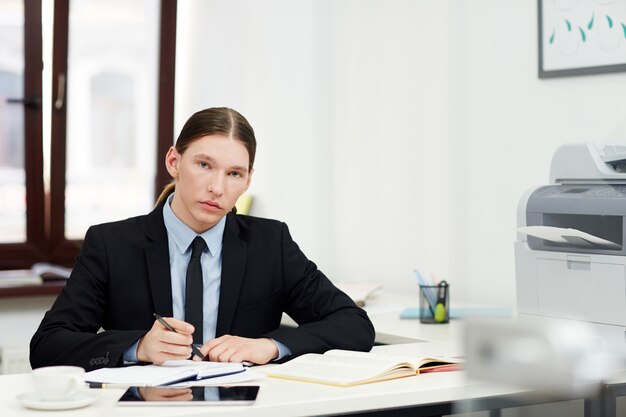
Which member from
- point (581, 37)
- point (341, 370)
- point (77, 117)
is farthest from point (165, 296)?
point (77, 117)

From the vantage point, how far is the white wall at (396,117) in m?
3.09

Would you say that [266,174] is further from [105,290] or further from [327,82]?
[105,290]

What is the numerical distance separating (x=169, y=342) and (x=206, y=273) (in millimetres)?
437

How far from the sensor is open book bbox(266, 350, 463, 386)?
5.66 feet

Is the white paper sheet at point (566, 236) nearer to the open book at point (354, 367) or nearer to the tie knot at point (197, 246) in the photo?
the open book at point (354, 367)

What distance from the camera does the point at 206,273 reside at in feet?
7.37

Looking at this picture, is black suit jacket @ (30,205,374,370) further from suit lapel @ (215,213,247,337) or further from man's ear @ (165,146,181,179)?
Answer: man's ear @ (165,146,181,179)

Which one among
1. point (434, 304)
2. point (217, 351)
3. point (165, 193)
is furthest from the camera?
point (434, 304)

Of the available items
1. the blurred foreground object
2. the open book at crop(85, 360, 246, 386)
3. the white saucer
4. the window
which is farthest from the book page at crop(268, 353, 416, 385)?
the window

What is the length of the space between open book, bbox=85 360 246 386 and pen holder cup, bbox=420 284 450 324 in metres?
1.10

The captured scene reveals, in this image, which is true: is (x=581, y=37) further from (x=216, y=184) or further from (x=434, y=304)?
(x=216, y=184)

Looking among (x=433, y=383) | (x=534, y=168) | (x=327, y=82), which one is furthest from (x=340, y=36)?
(x=433, y=383)

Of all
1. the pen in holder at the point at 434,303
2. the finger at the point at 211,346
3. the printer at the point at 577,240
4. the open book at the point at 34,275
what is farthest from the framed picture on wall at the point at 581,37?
the open book at the point at 34,275

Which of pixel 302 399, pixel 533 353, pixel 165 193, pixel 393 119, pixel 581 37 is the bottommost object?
pixel 302 399
